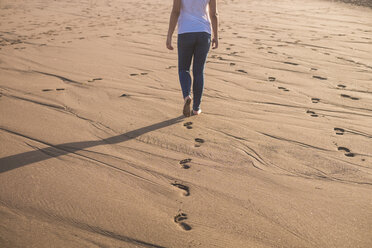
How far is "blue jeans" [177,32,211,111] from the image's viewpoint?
2906 mm

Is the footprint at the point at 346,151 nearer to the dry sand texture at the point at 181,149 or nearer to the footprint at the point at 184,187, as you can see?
the dry sand texture at the point at 181,149

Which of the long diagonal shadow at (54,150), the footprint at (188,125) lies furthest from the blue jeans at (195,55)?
the long diagonal shadow at (54,150)

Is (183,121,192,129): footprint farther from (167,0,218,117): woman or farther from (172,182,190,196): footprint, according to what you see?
(172,182,190,196): footprint

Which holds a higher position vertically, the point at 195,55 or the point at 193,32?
the point at 193,32

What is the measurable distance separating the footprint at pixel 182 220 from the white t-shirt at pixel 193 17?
5.31 feet

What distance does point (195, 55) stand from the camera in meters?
3.03

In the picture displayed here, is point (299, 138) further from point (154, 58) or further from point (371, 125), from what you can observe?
point (154, 58)

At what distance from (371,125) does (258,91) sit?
4.05ft

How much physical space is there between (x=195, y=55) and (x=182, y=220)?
1632 millimetres

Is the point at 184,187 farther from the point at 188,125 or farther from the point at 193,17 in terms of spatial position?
the point at 193,17

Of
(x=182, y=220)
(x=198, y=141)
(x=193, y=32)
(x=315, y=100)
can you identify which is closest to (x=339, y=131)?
(x=315, y=100)

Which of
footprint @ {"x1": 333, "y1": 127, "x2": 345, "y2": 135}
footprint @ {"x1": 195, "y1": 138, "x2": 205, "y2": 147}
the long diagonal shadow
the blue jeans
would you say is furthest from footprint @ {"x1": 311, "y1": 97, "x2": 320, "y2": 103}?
the long diagonal shadow

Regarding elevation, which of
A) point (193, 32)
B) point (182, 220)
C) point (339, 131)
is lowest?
point (182, 220)

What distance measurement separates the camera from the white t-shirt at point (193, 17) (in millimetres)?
2822
